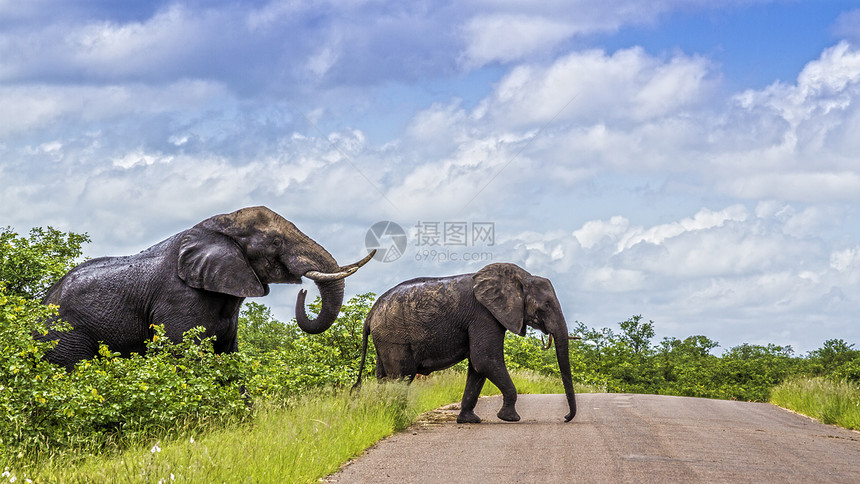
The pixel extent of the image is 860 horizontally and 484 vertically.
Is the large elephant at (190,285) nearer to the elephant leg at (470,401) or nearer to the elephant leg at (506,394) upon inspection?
the elephant leg at (470,401)

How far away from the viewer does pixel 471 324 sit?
17.7 metres

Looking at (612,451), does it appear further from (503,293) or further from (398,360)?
(398,360)

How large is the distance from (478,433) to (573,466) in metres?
3.90

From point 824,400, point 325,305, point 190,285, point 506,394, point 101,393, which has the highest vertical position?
point 190,285

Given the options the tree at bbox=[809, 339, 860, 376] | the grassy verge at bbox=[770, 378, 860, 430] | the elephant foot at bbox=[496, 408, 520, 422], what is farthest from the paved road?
the tree at bbox=[809, 339, 860, 376]

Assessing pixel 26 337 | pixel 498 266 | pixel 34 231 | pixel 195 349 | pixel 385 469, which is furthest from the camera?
pixel 34 231

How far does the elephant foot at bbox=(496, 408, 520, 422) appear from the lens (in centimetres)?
1723

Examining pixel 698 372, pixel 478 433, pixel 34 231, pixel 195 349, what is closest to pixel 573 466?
pixel 478 433

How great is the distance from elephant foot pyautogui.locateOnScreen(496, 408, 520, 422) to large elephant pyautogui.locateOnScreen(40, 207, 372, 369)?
143 inches

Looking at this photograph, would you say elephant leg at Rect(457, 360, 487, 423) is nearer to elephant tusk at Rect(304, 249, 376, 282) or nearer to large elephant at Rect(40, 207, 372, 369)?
large elephant at Rect(40, 207, 372, 369)

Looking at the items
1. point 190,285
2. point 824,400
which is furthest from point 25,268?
point 824,400

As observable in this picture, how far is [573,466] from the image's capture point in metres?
11.3

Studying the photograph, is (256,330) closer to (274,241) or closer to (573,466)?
(274,241)

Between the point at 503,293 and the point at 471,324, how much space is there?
832mm
